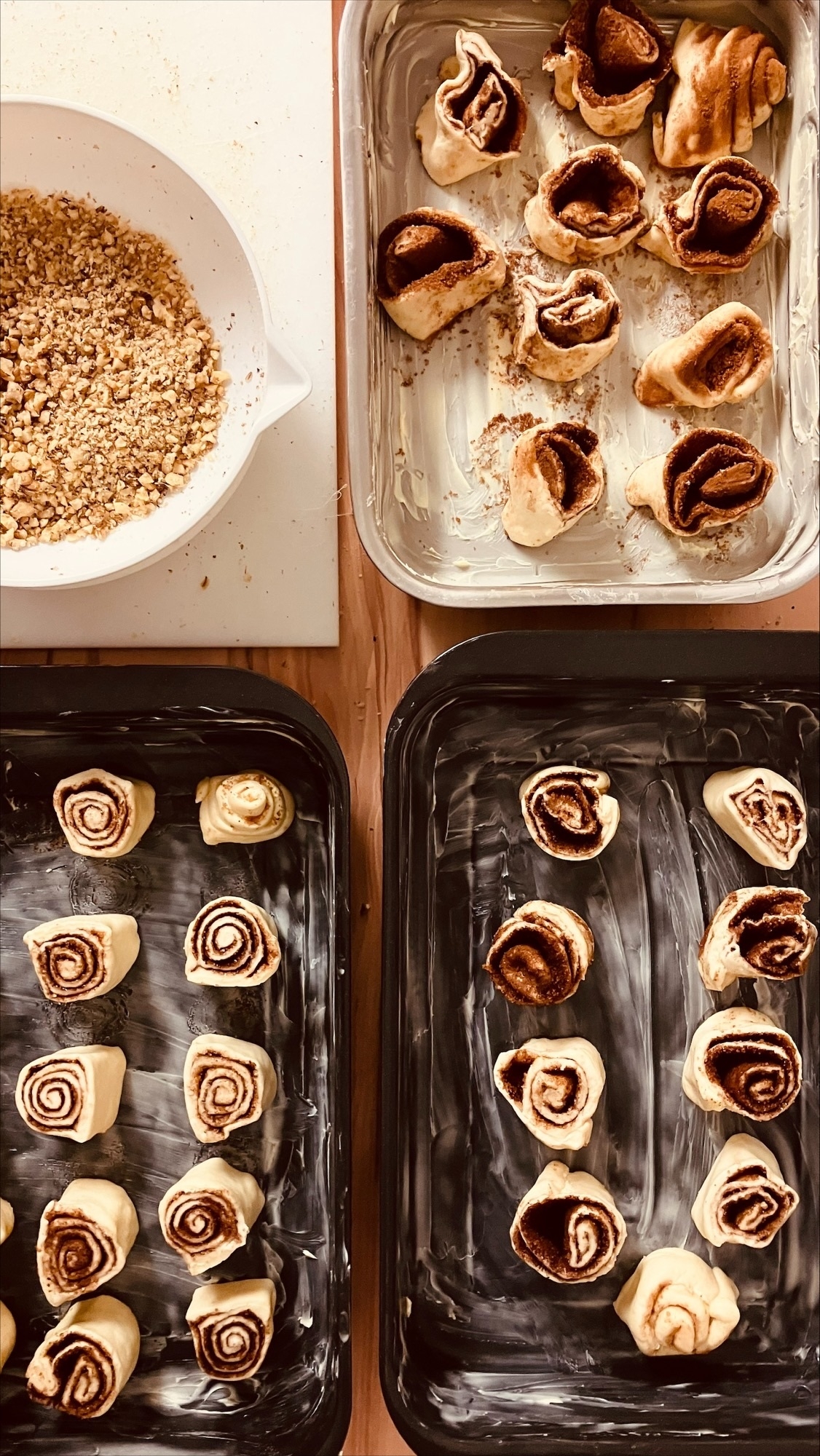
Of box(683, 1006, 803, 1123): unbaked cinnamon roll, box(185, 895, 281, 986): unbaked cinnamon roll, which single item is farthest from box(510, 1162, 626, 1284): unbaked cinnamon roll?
box(185, 895, 281, 986): unbaked cinnamon roll

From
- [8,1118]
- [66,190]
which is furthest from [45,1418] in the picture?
[66,190]

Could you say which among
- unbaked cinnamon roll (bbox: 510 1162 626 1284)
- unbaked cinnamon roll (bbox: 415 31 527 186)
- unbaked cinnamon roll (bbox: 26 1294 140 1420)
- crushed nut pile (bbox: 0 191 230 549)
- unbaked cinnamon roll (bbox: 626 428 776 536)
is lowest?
unbaked cinnamon roll (bbox: 26 1294 140 1420)

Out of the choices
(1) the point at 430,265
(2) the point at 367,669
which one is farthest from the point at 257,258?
(2) the point at 367,669

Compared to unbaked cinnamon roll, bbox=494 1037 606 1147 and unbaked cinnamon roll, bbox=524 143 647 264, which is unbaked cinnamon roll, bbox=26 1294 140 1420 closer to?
unbaked cinnamon roll, bbox=494 1037 606 1147

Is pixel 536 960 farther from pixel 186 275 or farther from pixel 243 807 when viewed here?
pixel 186 275

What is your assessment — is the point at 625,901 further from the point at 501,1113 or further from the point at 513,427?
the point at 513,427

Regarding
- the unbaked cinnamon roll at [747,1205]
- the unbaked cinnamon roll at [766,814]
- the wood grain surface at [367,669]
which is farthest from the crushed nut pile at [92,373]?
the unbaked cinnamon roll at [747,1205]

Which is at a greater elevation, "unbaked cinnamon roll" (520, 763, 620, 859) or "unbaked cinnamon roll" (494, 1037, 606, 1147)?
"unbaked cinnamon roll" (520, 763, 620, 859)
